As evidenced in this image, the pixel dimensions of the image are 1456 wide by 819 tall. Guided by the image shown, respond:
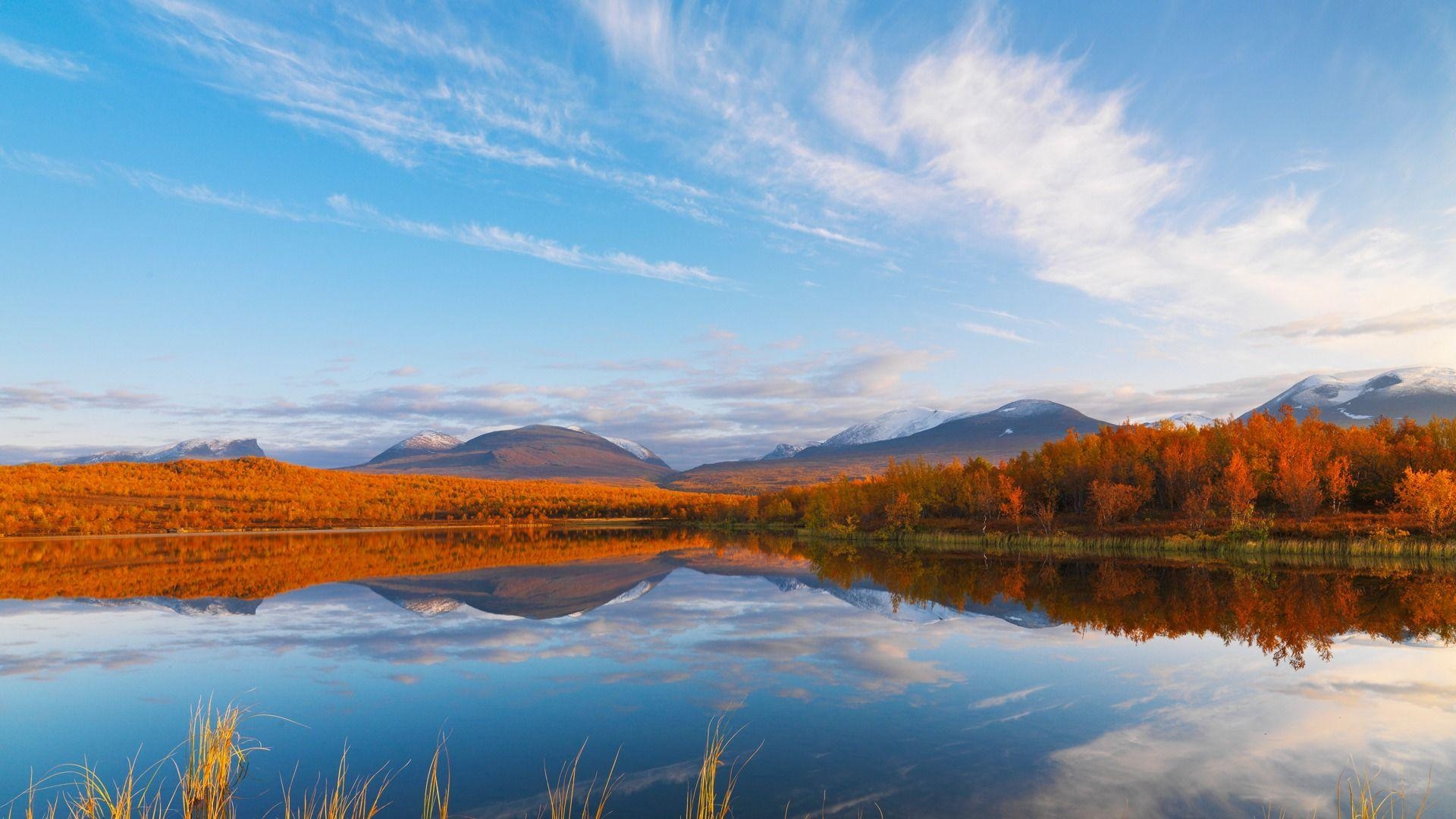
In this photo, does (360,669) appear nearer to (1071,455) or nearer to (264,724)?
(264,724)

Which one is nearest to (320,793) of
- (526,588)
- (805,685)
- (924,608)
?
(805,685)

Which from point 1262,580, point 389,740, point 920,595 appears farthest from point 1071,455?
point 389,740

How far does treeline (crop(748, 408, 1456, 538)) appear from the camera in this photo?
47.2 m

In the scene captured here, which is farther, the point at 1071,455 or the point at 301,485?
the point at 301,485

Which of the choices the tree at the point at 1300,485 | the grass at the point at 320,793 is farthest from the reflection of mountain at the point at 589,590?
the tree at the point at 1300,485

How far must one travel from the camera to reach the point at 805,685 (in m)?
15.4

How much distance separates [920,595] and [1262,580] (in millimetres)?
14932

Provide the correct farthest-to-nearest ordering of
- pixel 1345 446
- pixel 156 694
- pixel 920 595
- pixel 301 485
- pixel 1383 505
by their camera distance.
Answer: pixel 301 485, pixel 1345 446, pixel 1383 505, pixel 920 595, pixel 156 694

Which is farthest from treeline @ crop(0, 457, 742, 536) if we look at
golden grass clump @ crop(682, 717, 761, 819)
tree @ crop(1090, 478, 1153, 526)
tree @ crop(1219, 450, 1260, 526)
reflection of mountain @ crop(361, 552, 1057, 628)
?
golden grass clump @ crop(682, 717, 761, 819)

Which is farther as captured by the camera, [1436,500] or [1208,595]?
[1436,500]

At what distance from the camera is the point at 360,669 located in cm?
1673

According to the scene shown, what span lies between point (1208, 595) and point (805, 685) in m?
20.3

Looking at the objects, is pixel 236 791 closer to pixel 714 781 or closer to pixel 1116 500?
pixel 714 781

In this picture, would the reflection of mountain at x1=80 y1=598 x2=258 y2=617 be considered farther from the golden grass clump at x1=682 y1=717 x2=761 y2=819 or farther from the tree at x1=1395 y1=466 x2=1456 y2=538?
the tree at x1=1395 y1=466 x2=1456 y2=538
